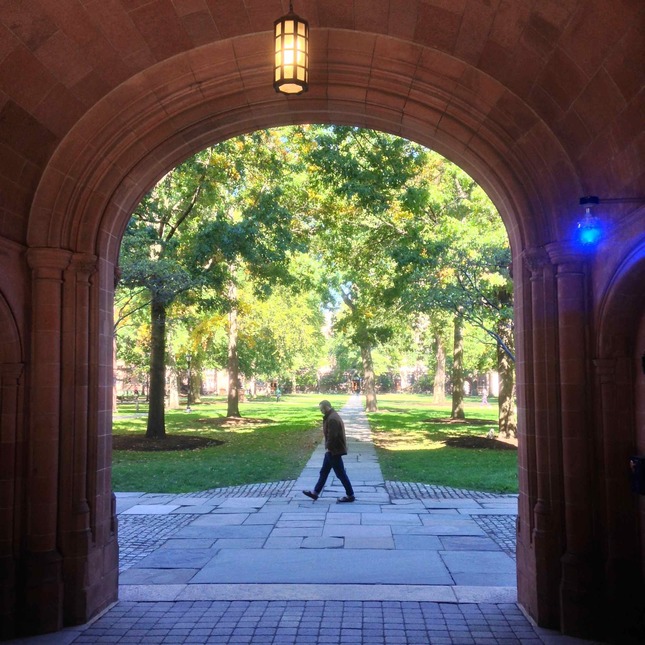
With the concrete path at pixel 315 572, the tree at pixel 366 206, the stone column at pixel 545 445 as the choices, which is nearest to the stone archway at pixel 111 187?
the stone column at pixel 545 445

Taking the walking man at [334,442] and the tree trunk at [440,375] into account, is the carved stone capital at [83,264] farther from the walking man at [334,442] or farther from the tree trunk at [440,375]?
the tree trunk at [440,375]

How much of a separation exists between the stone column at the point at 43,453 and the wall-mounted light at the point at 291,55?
8.90ft

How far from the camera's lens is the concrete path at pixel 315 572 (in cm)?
546

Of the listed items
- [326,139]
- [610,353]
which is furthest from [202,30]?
[326,139]

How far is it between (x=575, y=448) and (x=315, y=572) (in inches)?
123

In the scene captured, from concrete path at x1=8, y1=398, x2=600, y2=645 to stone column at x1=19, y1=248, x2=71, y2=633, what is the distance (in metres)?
0.32

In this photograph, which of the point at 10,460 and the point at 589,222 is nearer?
the point at 589,222

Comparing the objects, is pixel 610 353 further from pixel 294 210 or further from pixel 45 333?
pixel 294 210

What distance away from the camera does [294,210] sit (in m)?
21.9

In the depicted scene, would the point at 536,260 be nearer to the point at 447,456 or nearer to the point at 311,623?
the point at 311,623

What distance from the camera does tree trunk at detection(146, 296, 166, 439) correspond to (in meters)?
19.7

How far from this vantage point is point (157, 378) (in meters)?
20.4

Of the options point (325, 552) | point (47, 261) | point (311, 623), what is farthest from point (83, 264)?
point (325, 552)

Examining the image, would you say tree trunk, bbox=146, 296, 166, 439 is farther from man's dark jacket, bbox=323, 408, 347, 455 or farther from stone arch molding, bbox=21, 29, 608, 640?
stone arch molding, bbox=21, 29, 608, 640
